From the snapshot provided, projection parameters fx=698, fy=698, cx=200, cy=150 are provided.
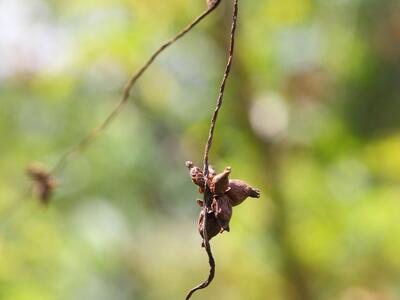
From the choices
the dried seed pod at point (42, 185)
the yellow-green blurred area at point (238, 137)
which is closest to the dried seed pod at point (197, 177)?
the dried seed pod at point (42, 185)

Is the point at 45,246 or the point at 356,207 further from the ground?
the point at 45,246

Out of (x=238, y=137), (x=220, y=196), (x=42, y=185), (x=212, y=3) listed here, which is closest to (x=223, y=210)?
(x=220, y=196)

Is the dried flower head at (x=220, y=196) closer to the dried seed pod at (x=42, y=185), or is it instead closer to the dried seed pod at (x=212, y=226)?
the dried seed pod at (x=212, y=226)

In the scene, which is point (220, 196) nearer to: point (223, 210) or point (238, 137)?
point (223, 210)

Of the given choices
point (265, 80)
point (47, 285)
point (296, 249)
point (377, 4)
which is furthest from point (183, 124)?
point (377, 4)

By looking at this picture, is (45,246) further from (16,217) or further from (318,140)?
(318,140)

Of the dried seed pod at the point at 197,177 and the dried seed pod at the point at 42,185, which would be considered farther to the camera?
the dried seed pod at the point at 42,185
